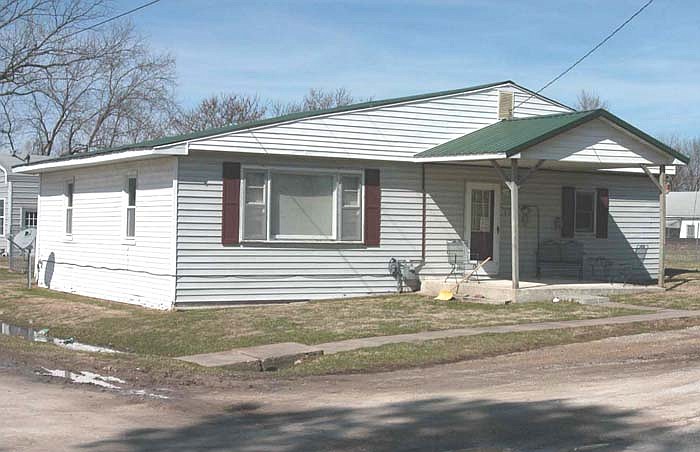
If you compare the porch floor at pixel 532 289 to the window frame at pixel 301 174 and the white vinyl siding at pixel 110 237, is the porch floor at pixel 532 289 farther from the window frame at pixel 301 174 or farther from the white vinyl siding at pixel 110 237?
the white vinyl siding at pixel 110 237

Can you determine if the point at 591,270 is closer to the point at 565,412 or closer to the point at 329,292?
the point at 329,292

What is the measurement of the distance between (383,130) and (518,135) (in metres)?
2.97

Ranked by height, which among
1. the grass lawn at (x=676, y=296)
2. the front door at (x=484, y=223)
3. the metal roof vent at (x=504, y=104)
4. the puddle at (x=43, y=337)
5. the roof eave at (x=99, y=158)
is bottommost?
the puddle at (x=43, y=337)

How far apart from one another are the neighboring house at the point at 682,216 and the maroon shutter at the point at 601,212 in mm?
47698

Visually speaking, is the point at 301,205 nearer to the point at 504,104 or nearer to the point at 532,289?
the point at 532,289

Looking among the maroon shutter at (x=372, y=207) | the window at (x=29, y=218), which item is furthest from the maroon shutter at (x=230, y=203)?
the window at (x=29, y=218)

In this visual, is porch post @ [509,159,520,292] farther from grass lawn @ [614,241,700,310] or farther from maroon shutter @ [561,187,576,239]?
maroon shutter @ [561,187,576,239]

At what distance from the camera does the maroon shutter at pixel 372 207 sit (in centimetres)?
1998

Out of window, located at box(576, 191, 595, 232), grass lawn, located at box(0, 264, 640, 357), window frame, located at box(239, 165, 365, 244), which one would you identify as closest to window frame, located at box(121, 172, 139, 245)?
grass lawn, located at box(0, 264, 640, 357)

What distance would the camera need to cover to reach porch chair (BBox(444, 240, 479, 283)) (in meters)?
21.0

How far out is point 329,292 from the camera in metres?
19.8

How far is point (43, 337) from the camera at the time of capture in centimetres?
1639

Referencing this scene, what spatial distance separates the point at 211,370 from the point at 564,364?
14.7ft

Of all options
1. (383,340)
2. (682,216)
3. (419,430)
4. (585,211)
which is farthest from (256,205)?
(682,216)
